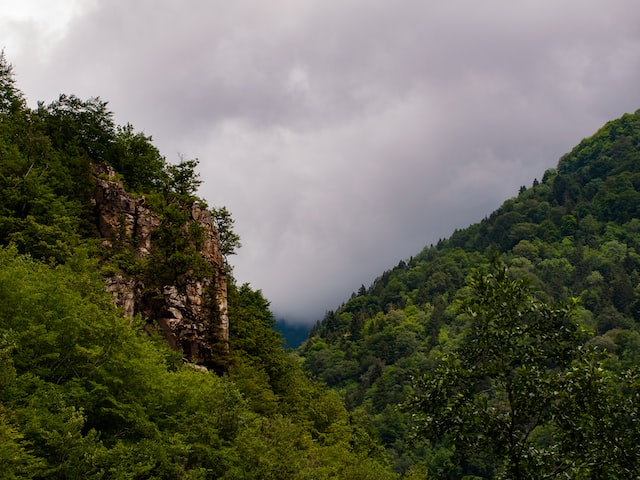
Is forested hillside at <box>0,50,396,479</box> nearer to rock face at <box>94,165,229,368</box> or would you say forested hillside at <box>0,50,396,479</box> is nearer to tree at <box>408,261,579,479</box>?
rock face at <box>94,165,229,368</box>

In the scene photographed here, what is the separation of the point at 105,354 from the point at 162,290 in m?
22.0

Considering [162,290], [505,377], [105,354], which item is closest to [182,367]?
[162,290]

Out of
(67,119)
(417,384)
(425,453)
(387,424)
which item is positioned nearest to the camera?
(417,384)

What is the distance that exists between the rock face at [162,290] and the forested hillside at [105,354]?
744mm

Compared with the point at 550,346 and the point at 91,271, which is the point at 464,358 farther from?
the point at 91,271

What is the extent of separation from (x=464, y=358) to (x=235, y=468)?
19077mm

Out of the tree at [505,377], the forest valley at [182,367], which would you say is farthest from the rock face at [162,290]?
the tree at [505,377]

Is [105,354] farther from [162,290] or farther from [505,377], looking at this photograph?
[162,290]

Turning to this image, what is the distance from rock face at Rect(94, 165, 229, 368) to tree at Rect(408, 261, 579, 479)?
35.7m

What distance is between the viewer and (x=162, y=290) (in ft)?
158

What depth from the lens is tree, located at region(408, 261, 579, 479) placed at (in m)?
13.3

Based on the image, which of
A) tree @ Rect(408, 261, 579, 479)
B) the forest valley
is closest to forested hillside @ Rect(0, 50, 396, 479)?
the forest valley

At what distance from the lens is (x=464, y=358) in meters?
14.4

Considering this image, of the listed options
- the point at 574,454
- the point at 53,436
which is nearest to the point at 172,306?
the point at 53,436
